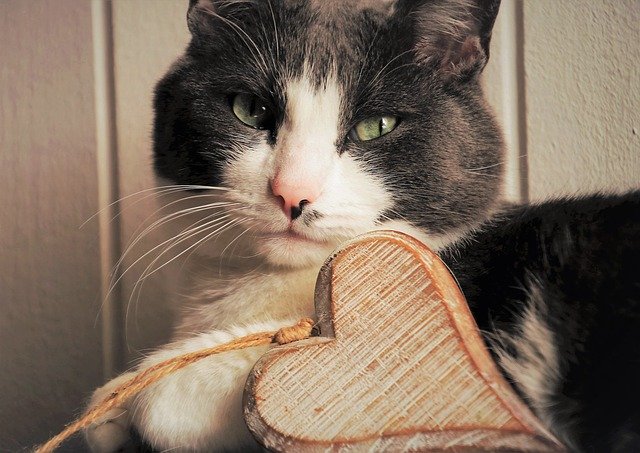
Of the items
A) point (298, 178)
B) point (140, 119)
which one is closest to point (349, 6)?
point (298, 178)

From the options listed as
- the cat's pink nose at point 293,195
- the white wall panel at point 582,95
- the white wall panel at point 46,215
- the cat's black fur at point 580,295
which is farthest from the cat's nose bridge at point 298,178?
the white wall panel at point 46,215

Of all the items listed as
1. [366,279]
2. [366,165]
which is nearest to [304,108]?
[366,165]

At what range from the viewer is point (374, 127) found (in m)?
0.49

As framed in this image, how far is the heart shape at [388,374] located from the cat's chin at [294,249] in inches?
3.7

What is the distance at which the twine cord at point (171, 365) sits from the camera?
38 cm

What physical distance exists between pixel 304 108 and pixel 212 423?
0.26 m

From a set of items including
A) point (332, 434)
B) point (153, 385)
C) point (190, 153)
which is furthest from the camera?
point (190, 153)

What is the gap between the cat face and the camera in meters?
0.46

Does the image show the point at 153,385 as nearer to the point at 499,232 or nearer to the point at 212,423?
the point at 212,423

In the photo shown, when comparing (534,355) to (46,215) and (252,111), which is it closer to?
(252,111)

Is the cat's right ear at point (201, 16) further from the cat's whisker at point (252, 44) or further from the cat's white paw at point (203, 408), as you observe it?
the cat's white paw at point (203, 408)

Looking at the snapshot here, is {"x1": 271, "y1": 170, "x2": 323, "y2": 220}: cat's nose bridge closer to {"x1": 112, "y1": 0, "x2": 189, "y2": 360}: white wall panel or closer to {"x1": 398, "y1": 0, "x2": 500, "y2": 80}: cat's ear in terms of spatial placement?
{"x1": 398, "y1": 0, "x2": 500, "y2": 80}: cat's ear

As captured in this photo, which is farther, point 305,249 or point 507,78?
point 507,78

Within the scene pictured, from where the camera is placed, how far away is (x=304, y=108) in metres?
0.47
